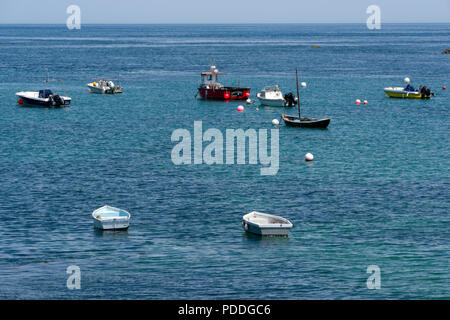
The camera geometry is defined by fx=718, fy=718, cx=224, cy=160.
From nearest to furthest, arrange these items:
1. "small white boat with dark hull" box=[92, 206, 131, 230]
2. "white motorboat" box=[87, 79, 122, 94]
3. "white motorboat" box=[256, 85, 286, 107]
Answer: "small white boat with dark hull" box=[92, 206, 131, 230], "white motorboat" box=[256, 85, 286, 107], "white motorboat" box=[87, 79, 122, 94]

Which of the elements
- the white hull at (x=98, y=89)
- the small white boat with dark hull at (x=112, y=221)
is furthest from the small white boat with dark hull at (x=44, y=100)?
the small white boat with dark hull at (x=112, y=221)

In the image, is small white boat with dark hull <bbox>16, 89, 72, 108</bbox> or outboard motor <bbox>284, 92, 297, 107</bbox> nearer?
small white boat with dark hull <bbox>16, 89, 72, 108</bbox>

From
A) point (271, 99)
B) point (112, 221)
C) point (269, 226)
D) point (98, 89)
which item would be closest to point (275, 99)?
point (271, 99)

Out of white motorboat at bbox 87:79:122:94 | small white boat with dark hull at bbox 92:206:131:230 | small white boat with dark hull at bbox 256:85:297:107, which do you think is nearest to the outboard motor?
small white boat with dark hull at bbox 256:85:297:107

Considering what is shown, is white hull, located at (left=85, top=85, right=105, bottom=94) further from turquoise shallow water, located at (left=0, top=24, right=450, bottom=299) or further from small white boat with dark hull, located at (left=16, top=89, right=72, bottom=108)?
turquoise shallow water, located at (left=0, top=24, right=450, bottom=299)

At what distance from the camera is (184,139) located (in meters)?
88.8

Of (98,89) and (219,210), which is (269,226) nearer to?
(219,210)

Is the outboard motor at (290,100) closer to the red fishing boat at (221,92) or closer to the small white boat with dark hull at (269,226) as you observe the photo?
the red fishing boat at (221,92)

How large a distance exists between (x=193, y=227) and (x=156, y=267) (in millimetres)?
8291

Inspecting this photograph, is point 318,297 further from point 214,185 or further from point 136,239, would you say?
point 214,185

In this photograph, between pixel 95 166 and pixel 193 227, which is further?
pixel 95 166

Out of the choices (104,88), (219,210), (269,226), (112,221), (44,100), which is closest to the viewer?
(269,226)

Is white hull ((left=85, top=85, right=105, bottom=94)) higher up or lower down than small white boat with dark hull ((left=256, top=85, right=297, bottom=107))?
higher up
